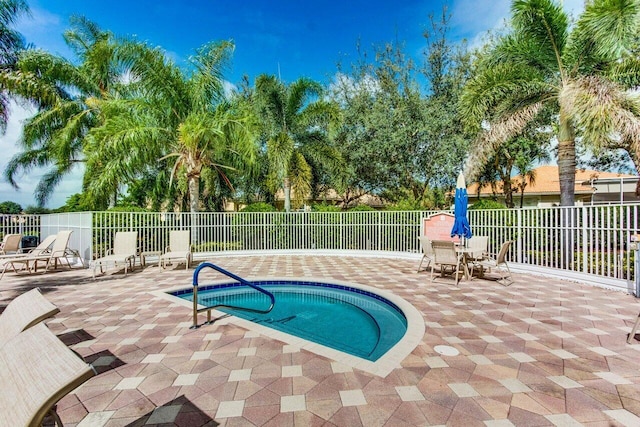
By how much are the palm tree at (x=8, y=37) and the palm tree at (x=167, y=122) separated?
3162mm

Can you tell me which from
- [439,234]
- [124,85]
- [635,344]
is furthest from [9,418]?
[124,85]

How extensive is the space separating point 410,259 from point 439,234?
1.71 m

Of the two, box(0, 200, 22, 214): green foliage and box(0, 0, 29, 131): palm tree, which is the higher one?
box(0, 0, 29, 131): palm tree

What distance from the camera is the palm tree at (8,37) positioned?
1156 centimetres

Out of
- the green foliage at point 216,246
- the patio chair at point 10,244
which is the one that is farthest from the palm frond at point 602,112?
the patio chair at point 10,244

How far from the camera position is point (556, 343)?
4.23 meters

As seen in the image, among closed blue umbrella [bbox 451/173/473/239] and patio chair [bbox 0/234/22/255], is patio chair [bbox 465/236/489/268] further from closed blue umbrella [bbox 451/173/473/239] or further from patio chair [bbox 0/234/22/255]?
patio chair [bbox 0/234/22/255]

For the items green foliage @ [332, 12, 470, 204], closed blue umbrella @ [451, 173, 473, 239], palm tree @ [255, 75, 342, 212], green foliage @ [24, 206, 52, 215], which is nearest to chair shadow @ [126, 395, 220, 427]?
closed blue umbrella @ [451, 173, 473, 239]

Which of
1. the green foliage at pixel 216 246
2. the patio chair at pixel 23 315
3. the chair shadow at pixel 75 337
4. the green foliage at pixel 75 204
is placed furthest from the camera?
the green foliage at pixel 75 204

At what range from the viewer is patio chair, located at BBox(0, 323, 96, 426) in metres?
1.46

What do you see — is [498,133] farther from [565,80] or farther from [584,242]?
[584,242]

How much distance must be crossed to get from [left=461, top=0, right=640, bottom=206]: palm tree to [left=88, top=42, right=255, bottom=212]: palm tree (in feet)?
30.3

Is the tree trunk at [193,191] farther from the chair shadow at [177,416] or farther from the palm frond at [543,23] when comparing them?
the palm frond at [543,23]

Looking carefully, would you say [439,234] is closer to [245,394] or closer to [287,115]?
[287,115]
